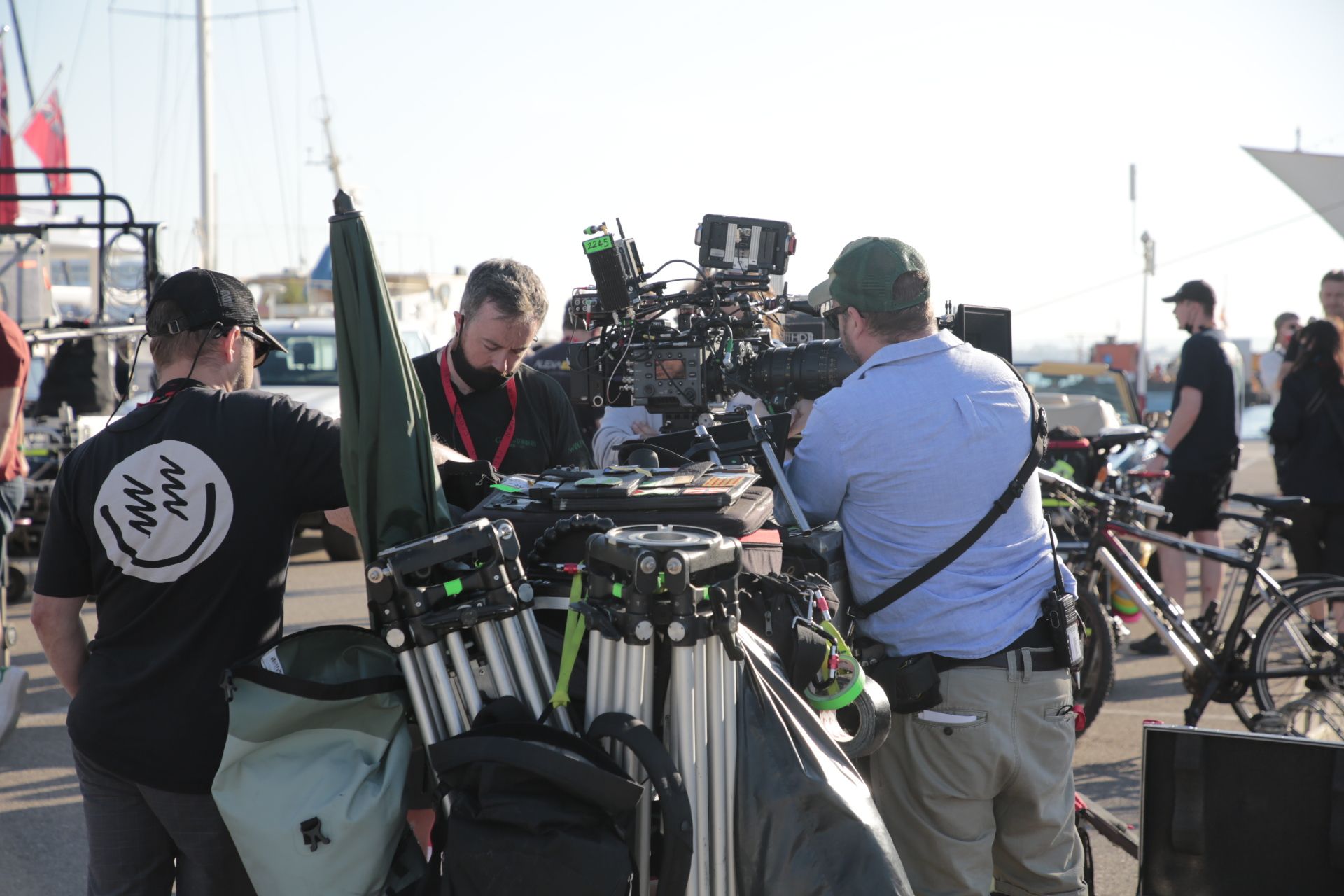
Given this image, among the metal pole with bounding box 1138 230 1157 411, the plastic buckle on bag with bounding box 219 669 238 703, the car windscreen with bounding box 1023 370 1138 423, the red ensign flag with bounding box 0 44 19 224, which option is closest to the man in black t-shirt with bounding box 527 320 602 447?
the plastic buckle on bag with bounding box 219 669 238 703

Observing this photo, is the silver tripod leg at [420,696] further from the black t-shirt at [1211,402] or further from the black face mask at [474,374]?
the black t-shirt at [1211,402]

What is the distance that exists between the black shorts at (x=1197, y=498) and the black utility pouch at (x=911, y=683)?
445 cm

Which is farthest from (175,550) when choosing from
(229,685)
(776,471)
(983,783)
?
(983,783)

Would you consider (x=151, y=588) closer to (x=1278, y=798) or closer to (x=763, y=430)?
(x=763, y=430)

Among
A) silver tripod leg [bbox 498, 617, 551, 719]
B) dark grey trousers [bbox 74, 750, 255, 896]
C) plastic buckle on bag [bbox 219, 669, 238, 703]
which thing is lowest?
dark grey trousers [bbox 74, 750, 255, 896]

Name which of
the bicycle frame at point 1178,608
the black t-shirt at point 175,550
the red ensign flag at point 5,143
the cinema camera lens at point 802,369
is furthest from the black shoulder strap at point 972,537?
the red ensign flag at point 5,143

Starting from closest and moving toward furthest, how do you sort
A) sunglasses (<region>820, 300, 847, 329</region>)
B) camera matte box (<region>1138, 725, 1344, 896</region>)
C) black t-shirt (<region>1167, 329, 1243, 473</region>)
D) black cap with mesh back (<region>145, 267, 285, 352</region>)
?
black cap with mesh back (<region>145, 267, 285, 352</region>) < sunglasses (<region>820, 300, 847, 329</region>) < camera matte box (<region>1138, 725, 1344, 896</region>) < black t-shirt (<region>1167, 329, 1243, 473</region>)

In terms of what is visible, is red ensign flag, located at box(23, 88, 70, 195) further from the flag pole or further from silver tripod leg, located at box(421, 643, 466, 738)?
silver tripod leg, located at box(421, 643, 466, 738)

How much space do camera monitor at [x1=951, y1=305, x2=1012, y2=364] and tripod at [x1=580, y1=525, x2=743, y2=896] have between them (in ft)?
5.91

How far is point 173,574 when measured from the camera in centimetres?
220

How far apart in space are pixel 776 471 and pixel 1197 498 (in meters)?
4.73

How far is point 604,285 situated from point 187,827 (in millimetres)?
1794

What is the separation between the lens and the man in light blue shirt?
246cm

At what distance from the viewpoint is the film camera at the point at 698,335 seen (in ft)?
10.2
